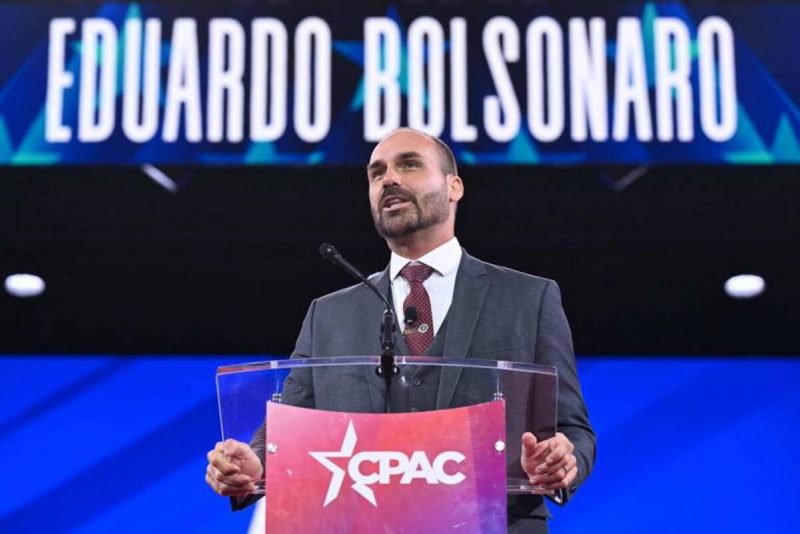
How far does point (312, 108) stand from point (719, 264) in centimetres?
186

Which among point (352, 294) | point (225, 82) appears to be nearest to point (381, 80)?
point (225, 82)

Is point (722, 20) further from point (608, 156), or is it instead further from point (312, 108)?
point (312, 108)

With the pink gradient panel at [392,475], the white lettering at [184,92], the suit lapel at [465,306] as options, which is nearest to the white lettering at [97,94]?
the white lettering at [184,92]

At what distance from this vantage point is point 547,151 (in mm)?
3830

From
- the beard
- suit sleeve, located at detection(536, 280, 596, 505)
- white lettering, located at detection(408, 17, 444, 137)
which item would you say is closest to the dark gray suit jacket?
suit sleeve, located at detection(536, 280, 596, 505)

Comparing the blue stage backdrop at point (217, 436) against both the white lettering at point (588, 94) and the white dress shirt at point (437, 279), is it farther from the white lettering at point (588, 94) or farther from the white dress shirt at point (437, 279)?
the white dress shirt at point (437, 279)

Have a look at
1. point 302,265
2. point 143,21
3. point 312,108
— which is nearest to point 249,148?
point 312,108

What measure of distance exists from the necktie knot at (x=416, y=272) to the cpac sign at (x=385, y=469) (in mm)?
651

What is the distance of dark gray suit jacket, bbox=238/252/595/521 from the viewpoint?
1.85 m

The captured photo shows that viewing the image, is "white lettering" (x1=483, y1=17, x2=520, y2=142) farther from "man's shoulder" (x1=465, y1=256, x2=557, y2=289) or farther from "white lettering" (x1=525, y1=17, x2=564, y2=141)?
"man's shoulder" (x1=465, y1=256, x2=557, y2=289)

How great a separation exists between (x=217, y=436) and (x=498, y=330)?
2.49 metres

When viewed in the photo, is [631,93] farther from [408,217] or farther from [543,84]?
[408,217]

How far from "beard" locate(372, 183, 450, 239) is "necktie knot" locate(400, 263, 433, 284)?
6cm

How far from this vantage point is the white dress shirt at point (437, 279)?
78.8 inches
